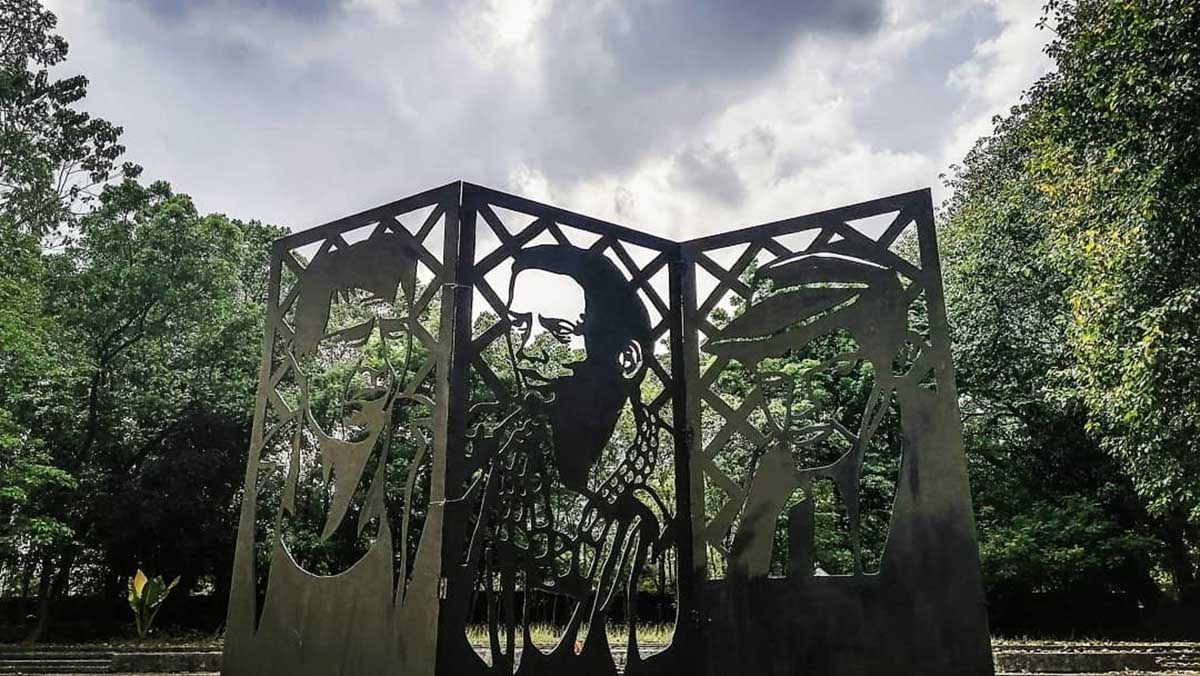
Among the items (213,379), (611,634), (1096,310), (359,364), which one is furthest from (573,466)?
(213,379)

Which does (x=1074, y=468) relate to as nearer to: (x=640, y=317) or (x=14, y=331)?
(x=640, y=317)

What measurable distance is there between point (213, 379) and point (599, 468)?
10.9 m

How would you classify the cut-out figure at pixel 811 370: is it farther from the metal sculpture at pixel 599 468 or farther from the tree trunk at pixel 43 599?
the tree trunk at pixel 43 599

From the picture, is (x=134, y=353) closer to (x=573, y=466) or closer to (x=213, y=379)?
(x=213, y=379)

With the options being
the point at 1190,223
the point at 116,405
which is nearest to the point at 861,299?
the point at 1190,223

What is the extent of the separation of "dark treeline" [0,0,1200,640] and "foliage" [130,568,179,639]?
Answer: 40.8 inches

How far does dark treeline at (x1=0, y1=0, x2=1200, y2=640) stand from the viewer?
8.41m

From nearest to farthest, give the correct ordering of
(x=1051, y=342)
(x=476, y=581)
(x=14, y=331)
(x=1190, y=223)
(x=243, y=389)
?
(x=476, y=581), (x=1190, y=223), (x=14, y=331), (x=1051, y=342), (x=243, y=389)

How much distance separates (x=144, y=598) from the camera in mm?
10742

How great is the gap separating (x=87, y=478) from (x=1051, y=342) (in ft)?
44.1

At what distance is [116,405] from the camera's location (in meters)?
12.3

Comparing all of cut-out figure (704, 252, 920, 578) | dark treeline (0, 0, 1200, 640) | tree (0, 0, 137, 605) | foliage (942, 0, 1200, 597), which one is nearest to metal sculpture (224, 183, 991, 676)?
cut-out figure (704, 252, 920, 578)

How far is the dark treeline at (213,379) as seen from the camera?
8.41 m

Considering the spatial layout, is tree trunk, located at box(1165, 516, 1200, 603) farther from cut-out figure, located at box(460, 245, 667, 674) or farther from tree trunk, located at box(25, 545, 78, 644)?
tree trunk, located at box(25, 545, 78, 644)
